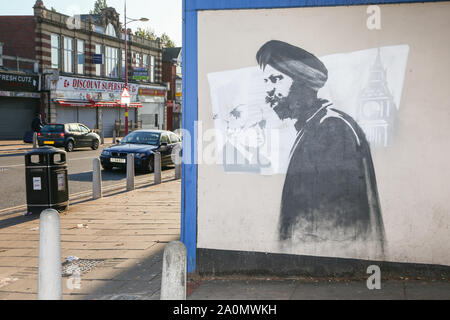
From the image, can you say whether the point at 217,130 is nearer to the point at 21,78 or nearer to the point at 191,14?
the point at 191,14

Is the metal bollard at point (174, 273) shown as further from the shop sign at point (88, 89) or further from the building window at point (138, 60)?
the building window at point (138, 60)

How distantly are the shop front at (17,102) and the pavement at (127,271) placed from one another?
85.4ft

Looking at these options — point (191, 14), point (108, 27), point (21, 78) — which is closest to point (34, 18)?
point (21, 78)

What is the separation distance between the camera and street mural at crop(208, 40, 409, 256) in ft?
16.6

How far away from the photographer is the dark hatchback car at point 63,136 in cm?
2512

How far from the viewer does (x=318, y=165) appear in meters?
5.20

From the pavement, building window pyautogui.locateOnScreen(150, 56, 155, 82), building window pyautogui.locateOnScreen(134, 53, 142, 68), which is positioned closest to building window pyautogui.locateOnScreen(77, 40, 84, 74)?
building window pyautogui.locateOnScreen(134, 53, 142, 68)

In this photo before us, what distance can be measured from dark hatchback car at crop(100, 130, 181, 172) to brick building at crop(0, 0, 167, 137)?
20.0m

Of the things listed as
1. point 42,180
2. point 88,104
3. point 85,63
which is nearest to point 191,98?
point 42,180

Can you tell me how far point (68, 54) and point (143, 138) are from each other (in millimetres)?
25151

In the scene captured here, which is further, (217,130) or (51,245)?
(217,130)

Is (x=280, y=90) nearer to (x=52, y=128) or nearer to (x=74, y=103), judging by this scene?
(x=52, y=128)

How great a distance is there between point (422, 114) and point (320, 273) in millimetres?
1954
